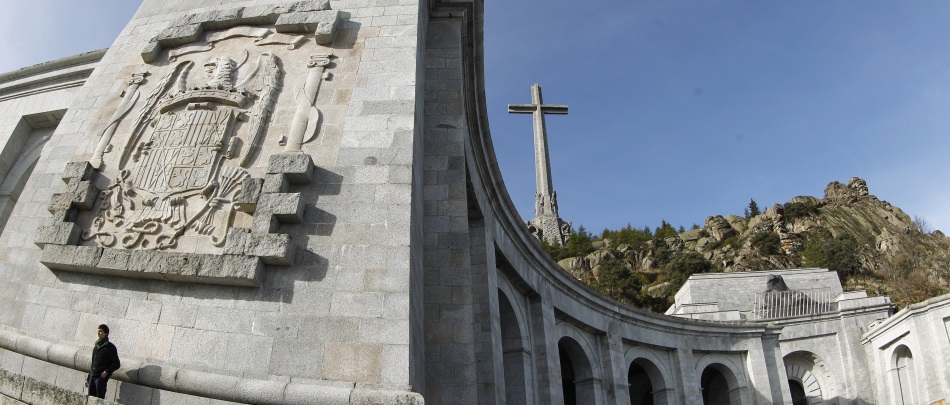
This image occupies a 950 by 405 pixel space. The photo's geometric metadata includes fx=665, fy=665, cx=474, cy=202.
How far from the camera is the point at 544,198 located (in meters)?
65.7

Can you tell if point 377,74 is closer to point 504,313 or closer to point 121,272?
point 121,272

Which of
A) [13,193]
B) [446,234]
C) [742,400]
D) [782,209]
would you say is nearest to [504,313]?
[446,234]

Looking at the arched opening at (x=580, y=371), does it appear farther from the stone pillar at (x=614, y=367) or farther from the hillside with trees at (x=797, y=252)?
the hillside with trees at (x=797, y=252)

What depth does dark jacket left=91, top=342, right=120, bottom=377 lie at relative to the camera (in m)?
6.75

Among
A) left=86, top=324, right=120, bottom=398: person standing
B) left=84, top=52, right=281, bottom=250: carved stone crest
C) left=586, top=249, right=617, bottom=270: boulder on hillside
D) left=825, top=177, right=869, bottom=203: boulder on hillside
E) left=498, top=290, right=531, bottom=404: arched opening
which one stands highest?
left=825, top=177, right=869, bottom=203: boulder on hillside

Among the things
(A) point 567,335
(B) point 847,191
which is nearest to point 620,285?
(A) point 567,335

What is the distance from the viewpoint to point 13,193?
14633 millimetres

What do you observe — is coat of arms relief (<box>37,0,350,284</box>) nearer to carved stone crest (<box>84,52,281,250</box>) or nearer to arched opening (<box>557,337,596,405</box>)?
carved stone crest (<box>84,52,281,250</box>)

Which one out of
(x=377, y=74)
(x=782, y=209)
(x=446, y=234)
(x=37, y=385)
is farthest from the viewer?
(x=782, y=209)

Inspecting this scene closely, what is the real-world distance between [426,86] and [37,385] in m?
7.44

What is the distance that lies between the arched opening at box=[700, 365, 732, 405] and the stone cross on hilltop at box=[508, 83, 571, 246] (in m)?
33.1

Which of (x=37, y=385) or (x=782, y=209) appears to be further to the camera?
(x=782, y=209)

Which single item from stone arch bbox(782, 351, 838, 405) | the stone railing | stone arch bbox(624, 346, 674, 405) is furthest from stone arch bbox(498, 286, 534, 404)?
the stone railing

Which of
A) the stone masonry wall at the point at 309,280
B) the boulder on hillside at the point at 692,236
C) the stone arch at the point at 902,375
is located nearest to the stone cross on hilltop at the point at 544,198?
the boulder on hillside at the point at 692,236
